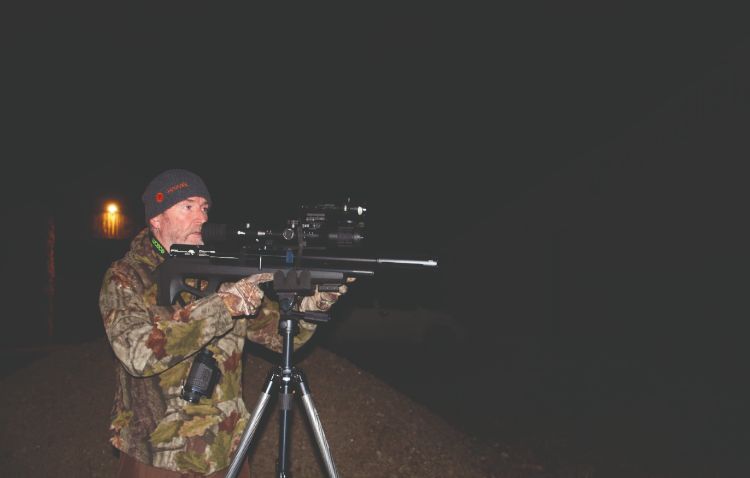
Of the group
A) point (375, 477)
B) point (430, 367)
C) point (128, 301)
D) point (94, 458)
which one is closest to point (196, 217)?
point (128, 301)

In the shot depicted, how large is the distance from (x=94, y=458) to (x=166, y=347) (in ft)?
15.0

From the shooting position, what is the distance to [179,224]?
3.16 metres

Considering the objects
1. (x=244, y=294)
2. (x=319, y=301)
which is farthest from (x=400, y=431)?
(x=244, y=294)

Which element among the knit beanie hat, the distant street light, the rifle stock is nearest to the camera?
the rifle stock

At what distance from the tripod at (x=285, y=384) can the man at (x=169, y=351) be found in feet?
0.50

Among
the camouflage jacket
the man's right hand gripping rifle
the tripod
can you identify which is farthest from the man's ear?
the tripod

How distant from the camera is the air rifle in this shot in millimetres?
2840

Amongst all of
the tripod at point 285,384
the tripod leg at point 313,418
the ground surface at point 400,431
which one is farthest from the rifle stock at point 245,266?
the ground surface at point 400,431

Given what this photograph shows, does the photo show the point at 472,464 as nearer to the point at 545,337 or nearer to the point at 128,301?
the point at 128,301

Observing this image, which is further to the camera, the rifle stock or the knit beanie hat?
the knit beanie hat

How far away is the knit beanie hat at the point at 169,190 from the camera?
3125mm

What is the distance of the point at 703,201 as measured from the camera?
82.9ft

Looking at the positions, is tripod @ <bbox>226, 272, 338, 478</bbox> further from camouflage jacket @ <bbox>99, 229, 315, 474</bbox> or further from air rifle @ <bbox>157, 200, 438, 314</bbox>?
camouflage jacket @ <bbox>99, 229, 315, 474</bbox>

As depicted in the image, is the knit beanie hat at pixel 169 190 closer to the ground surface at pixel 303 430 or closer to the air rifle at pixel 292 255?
the air rifle at pixel 292 255
